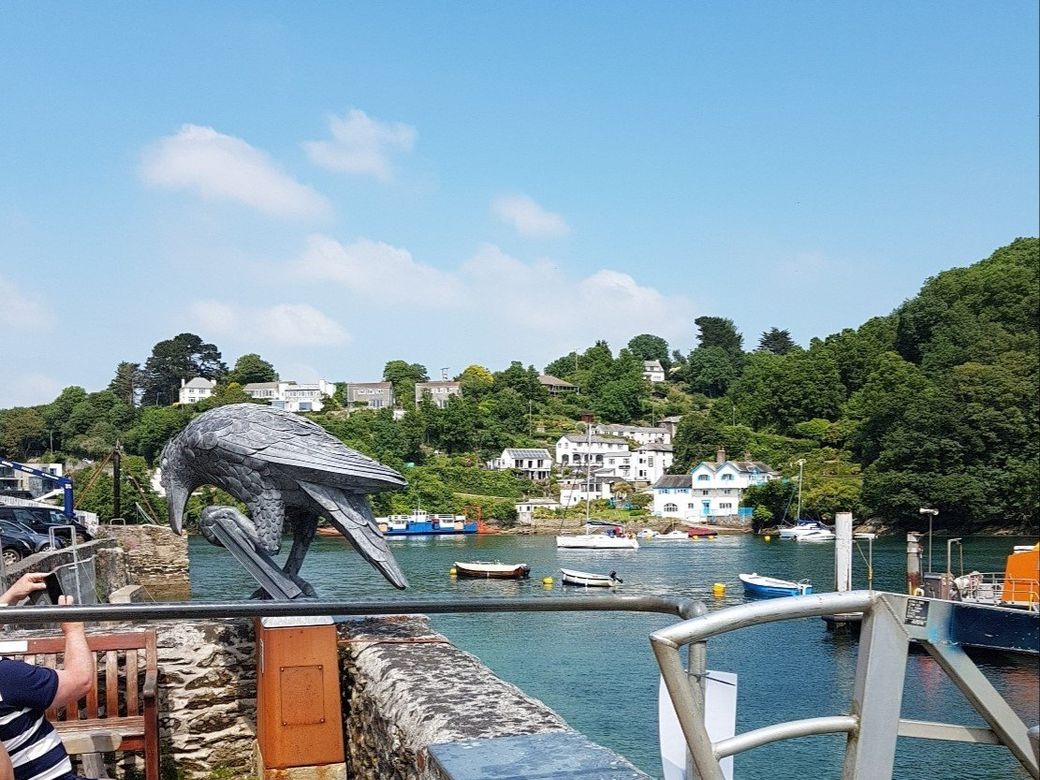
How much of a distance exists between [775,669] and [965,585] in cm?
887

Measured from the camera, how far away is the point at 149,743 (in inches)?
Result: 181

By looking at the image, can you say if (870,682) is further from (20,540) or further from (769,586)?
(769,586)

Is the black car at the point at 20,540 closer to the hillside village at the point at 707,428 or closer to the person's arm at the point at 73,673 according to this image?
the person's arm at the point at 73,673

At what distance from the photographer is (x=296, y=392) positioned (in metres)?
156

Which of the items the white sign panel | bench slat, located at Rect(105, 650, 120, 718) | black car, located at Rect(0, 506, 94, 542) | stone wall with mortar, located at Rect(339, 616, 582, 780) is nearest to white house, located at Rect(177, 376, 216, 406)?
black car, located at Rect(0, 506, 94, 542)

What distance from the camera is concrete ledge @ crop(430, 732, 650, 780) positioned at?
7.58 feet

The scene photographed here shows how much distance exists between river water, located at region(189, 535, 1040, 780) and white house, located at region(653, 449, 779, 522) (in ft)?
112

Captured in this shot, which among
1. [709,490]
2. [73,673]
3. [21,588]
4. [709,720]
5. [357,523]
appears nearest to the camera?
[709,720]

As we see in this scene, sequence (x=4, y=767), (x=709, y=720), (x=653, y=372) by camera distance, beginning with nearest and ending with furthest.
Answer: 1. (x=709, y=720)
2. (x=4, y=767)
3. (x=653, y=372)

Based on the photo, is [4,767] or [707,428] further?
[707,428]

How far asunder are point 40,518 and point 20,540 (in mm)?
5396

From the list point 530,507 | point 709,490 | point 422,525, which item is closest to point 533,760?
point 422,525

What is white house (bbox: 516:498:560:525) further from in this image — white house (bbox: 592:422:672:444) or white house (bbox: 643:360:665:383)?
white house (bbox: 643:360:665:383)

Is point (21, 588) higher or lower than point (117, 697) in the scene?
higher
